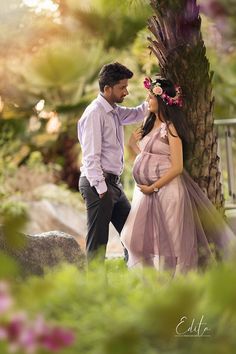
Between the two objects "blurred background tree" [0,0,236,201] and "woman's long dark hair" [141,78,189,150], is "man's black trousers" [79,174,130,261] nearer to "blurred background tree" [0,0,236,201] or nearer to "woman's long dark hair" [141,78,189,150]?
"woman's long dark hair" [141,78,189,150]

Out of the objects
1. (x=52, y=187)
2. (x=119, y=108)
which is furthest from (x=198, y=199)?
(x=52, y=187)

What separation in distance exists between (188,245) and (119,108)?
34.4 inches

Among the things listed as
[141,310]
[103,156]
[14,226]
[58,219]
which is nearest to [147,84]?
[103,156]

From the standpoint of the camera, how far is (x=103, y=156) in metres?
4.16

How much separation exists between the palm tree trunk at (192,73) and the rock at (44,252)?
2.59 feet

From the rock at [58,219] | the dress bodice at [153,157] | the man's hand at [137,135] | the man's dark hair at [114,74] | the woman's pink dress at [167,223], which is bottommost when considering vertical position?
the rock at [58,219]

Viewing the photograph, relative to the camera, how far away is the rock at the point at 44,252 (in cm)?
412

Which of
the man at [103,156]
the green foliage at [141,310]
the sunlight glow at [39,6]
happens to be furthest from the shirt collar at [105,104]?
the sunlight glow at [39,6]

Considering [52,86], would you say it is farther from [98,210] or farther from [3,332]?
[3,332]

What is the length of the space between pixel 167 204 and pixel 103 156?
0.46 metres

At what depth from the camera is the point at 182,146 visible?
406cm

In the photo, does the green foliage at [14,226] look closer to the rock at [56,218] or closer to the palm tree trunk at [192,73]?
the palm tree trunk at [192,73]

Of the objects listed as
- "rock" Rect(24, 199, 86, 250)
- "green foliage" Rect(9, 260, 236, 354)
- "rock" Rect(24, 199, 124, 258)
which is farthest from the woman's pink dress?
"rock" Rect(24, 199, 86, 250)

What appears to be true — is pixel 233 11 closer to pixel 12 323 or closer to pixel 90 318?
pixel 90 318
